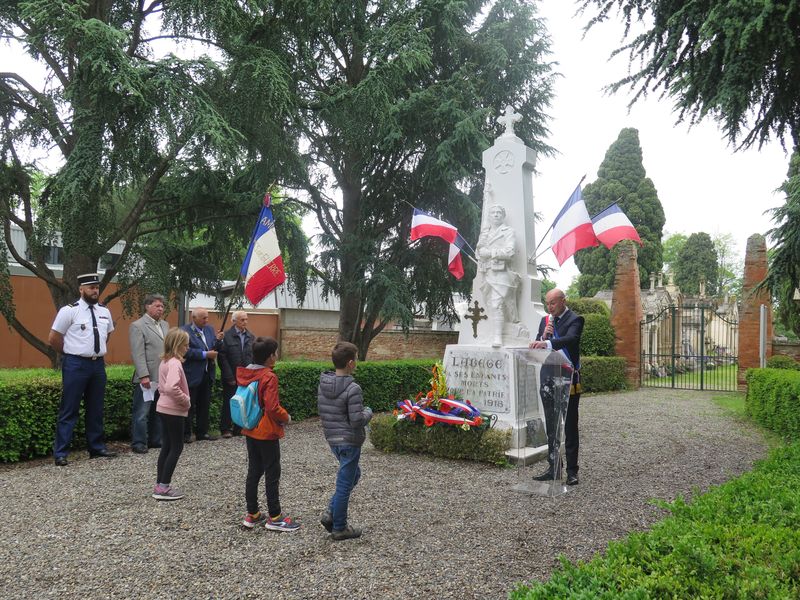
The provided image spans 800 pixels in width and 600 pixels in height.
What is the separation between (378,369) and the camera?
11.2 metres

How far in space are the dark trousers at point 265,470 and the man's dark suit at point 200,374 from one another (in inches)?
143

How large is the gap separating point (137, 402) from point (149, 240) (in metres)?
4.82

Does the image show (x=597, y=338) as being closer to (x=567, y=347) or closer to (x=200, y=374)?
(x=567, y=347)

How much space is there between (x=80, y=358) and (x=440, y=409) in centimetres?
393

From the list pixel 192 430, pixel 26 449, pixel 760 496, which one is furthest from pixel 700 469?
pixel 26 449

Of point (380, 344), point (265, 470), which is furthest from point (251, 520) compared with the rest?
point (380, 344)

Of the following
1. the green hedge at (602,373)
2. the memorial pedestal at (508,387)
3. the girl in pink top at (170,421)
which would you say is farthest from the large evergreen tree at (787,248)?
the green hedge at (602,373)

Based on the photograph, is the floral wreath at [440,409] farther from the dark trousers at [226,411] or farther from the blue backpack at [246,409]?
the blue backpack at [246,409]

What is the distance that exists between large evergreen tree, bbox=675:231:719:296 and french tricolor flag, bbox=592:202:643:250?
43.9 metres

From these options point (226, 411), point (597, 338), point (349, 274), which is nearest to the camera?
point (226, 411)

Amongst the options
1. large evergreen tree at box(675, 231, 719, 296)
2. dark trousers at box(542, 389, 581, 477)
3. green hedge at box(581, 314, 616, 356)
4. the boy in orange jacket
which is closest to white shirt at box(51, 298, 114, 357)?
the boy in orange jacket

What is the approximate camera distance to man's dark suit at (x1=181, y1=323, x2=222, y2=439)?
7.65 metres

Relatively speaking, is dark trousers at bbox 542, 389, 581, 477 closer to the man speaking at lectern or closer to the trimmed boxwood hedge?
the man speaking at lectern

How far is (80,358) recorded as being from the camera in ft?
21.2
